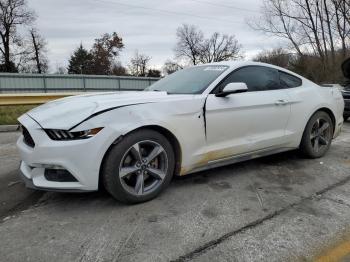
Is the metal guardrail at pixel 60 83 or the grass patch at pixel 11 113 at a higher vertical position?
the metal guardrail at pixel 60 83

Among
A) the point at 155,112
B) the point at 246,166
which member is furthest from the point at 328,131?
the point at 155,112

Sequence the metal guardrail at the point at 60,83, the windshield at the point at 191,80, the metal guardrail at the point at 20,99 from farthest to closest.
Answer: the metal guardrail at the point at 60,83
the metal guardrail at the point at 20,99
the windshield at the point at 191,80

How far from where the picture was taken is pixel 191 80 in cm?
420

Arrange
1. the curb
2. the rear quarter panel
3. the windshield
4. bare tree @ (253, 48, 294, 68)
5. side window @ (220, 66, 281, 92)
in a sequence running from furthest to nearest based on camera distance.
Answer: bare tree @ (253, 48, 294, 68)
the curb
the rear quarter panel
side window @ (220, 66, 281, 92)
the windshield

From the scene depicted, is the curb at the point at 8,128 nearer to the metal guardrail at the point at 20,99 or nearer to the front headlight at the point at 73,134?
the metal guardrail at the point at 20,99

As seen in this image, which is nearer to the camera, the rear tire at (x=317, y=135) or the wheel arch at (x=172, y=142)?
the wheel arch at (x=172, y=142)

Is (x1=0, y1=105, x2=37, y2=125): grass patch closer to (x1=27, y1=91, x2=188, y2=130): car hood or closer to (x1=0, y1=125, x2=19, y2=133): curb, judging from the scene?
(x1=0, y1=125, x2=19, y2=133): curb

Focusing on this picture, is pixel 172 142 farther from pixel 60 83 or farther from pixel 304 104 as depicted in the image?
pixel 60 83

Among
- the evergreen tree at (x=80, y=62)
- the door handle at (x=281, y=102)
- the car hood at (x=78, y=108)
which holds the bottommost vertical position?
the door handle at (x=281, y=102)

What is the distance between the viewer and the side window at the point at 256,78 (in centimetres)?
415

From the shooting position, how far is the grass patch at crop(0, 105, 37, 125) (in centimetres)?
913

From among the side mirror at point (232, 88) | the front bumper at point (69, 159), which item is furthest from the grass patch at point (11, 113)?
the side mirror at point (232, 88)

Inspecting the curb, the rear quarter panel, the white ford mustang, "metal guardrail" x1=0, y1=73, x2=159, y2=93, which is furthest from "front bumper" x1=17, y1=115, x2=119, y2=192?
"metal guardrail" x1=0, y1=73, x2=159, y2=93

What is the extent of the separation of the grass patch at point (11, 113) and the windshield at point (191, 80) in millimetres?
6073
